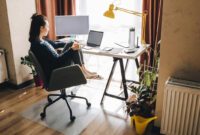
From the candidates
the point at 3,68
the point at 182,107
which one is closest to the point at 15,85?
the point at 3,68

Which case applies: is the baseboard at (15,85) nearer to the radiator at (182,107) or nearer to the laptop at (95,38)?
the laptop at (95,38)

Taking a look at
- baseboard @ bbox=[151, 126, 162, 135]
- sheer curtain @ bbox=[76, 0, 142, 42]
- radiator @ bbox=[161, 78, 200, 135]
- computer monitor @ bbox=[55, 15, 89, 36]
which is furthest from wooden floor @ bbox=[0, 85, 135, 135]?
sheer curtain @ bbox=[76, 0, 142, 42]

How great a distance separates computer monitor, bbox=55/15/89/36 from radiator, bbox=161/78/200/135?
5.58 ft

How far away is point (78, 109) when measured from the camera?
102 inches

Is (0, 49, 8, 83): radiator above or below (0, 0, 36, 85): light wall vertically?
below

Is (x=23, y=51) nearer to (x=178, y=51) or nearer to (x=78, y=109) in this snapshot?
(x=78, y=109)

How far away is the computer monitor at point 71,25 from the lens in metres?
3.11

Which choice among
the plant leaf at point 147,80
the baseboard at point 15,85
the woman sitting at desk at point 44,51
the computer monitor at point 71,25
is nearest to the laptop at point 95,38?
the computer monitor at point 71,25

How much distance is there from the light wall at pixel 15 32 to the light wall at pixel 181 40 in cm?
214

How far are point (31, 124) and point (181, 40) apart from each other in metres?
1.82

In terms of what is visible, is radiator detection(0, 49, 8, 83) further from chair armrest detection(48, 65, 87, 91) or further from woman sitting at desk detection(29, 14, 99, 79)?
chair armrest detection(48, 65, 87, 91)

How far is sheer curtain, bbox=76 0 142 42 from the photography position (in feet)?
10.3

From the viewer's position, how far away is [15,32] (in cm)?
301

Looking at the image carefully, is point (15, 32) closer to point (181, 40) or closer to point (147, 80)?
point (147, 80)
